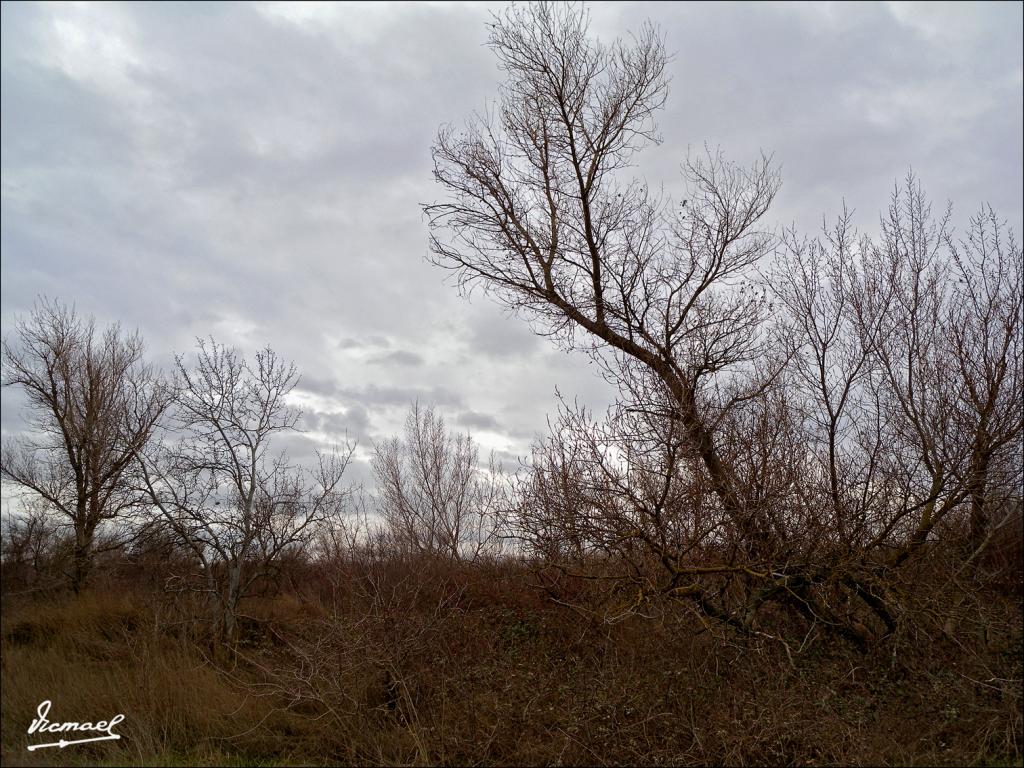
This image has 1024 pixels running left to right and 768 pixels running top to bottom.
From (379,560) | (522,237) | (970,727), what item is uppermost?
(522,237)

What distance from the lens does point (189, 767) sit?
7215 millimetres

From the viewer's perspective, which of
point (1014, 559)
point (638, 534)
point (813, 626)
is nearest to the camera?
point (638, 534)

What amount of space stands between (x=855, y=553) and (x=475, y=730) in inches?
214

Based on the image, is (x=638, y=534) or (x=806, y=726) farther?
(x=638, y=534)

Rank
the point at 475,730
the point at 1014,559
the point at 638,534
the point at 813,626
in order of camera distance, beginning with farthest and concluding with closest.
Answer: the point at 1014,559
the point at 813,626
the point at 638,534
the point at 475,730

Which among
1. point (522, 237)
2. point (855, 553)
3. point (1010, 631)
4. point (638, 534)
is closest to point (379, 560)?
point (638, 534)

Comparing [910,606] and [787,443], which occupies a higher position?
[787,443]

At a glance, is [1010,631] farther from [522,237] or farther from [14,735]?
[14,735]
